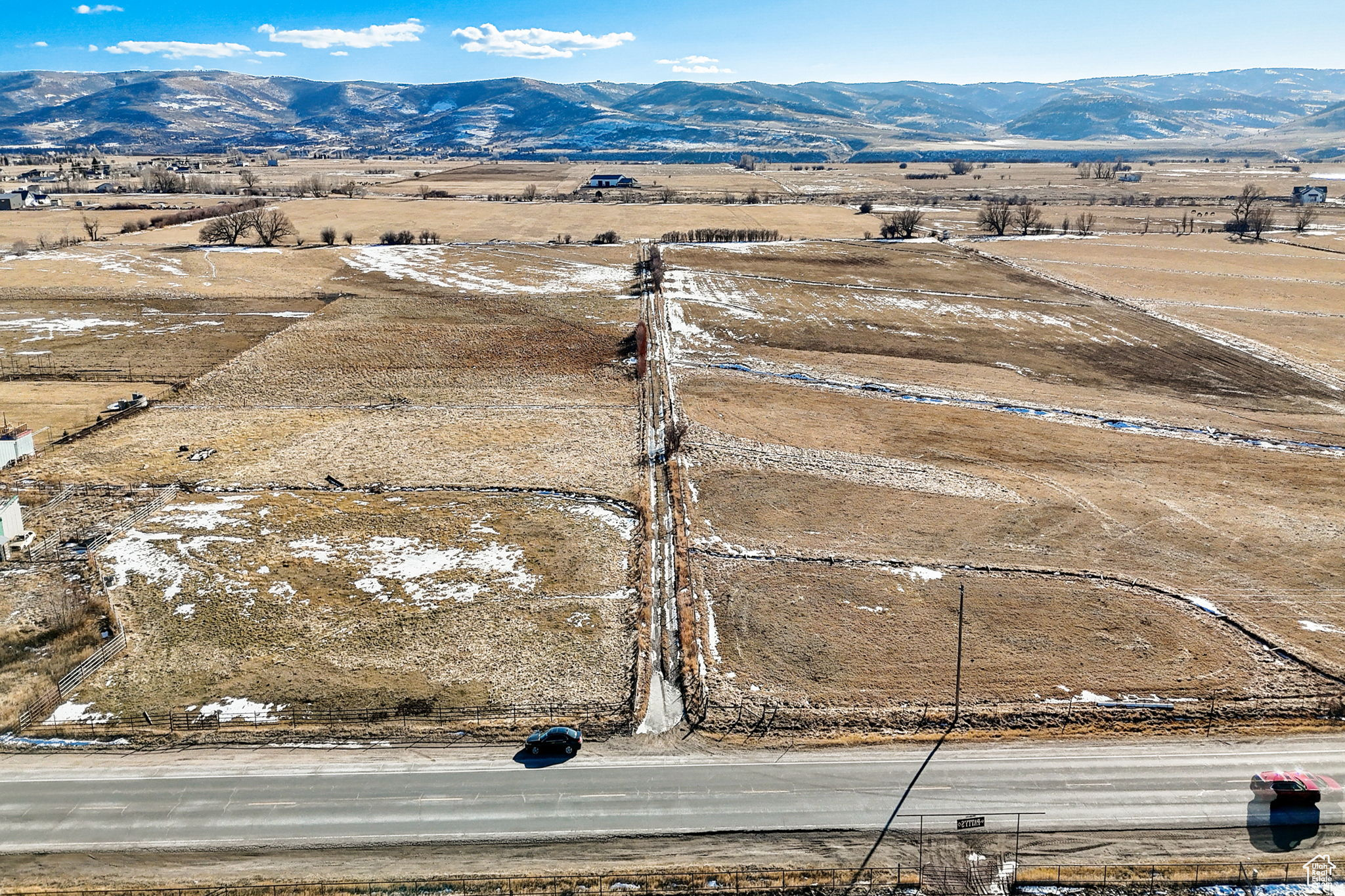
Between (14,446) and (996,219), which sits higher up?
(996,219)

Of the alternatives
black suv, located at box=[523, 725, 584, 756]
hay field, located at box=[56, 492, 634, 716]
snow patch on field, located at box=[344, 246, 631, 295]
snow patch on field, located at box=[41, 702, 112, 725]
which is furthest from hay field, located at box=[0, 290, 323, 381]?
black suv, located at box=[523, 725, 584, 756]

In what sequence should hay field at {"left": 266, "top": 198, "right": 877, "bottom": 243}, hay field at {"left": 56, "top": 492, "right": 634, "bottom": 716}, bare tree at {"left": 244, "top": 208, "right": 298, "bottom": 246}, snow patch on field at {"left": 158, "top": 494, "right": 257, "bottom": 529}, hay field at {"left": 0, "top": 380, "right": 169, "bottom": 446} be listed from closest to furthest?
hay field at {"left": 56, "top": 492, "right": 634, "bottom": 716} < snow patch on field at {"left": 158, "top": 494, "right": 257, "bottom": 529} < hay field at {"left": 0, "top": 380, "right": 169, "bottom": 446} < bare tree at {"left": 244, "top": 208, "right": 298, "bottom": 246} < hay field at {"left": 266, "top": 198, "right": 877, "bottom": 243}

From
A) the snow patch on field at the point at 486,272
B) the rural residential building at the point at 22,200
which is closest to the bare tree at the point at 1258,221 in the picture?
the snow patch on field at the point at 486,272

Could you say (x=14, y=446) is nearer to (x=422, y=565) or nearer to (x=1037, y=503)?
(x=422, y=565)

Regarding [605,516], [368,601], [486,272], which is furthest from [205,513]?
[486,272]

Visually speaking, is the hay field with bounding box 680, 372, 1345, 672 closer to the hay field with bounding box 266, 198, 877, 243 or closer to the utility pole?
the utility pole

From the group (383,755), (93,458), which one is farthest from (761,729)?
(93,458)

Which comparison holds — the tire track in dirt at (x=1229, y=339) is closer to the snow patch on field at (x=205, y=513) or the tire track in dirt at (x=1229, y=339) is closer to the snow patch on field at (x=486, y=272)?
the snow patch on field at (x=486, y=272)
